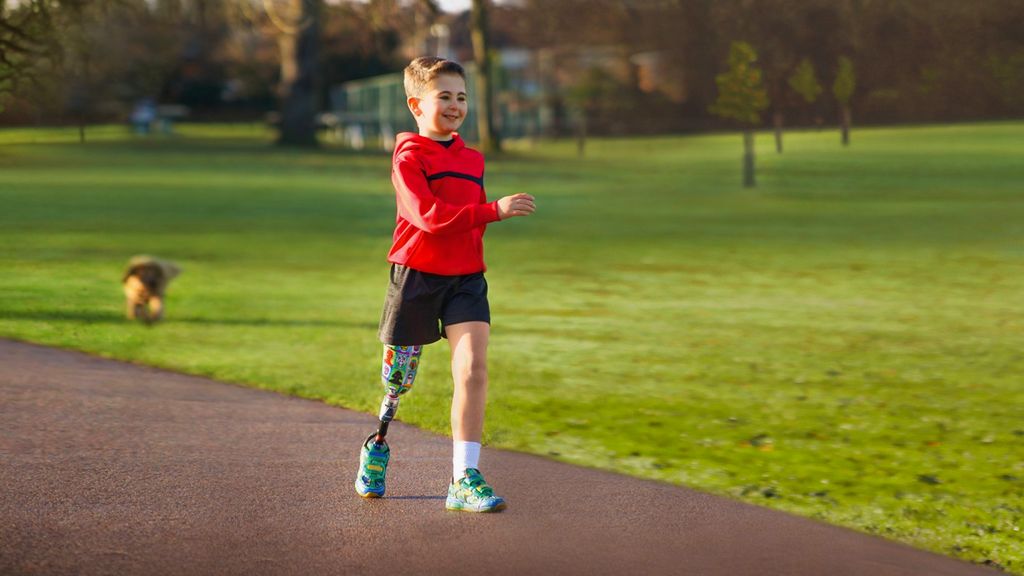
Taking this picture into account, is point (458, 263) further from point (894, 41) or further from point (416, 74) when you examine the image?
point (894, 41)

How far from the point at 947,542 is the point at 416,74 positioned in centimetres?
263

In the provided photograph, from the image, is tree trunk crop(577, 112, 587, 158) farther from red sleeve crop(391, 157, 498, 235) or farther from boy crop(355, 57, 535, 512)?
red sleeve crop(391, 157, 498, 235)

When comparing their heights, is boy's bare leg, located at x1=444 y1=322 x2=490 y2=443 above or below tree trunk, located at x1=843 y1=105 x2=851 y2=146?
below

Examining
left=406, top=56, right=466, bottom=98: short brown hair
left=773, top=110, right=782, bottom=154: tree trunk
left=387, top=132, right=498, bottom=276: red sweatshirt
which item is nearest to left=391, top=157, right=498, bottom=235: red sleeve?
left=387, top=132, right=498, bottom=276: red sweatshirt

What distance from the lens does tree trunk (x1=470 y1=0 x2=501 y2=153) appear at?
1467 inches

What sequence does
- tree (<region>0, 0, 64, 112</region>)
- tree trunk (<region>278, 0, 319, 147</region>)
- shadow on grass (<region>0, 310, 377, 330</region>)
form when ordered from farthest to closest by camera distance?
tree trunk (<region>278, 0, 319, 147</region>), tree (<region>0, 0, 64, 112</region>), shadow on grass (<region>0, 310, 377, 330</region>)

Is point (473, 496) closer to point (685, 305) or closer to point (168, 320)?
point (168, 320)

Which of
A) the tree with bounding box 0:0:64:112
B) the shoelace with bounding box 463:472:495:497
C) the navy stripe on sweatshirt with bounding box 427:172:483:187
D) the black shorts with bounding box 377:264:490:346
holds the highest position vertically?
the tree with bounding box 0:0:64:112

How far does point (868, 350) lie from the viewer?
34.5ft

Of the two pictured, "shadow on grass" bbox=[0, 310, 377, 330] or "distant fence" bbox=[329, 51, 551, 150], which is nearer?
"shadow on grass" bbox=[0, 310, 377, 330]

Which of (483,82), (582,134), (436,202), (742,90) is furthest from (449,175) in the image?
(483,82)

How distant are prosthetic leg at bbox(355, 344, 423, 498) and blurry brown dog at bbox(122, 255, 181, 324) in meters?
5.76

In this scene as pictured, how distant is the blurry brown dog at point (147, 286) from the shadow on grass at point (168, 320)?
140 millimetres

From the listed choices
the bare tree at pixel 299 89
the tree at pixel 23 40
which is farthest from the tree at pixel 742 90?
the bare tree at pixel 299 89
